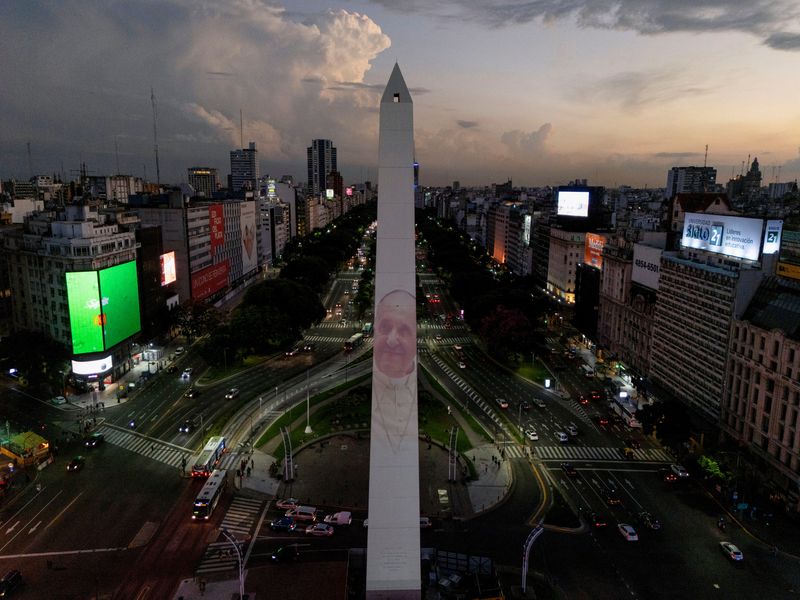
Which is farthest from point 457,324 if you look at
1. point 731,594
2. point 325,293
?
point 731,594

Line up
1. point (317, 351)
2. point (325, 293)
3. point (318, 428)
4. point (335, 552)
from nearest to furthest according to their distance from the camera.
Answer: point (335, 552), point (318, 428), point (317, 351), point (325, 293)

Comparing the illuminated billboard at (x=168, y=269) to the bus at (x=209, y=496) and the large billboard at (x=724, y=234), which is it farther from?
the large billboard at (x=724, y=234)

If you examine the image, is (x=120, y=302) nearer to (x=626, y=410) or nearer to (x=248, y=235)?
(x=626, y=410)

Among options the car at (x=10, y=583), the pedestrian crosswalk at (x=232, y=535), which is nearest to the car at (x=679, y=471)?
the pedestrian crosswalk at (x=232, y=535)

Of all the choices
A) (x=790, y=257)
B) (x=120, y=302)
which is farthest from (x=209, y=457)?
(x=790, y=257)

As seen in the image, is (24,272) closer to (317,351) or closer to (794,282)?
(317,351)

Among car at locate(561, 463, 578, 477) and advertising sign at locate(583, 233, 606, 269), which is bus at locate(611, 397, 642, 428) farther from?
advertising sign at locate(583, 233, 606, 269)
